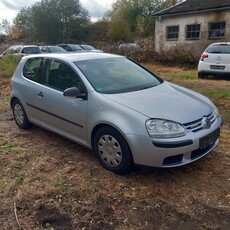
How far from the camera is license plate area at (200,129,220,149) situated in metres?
3.49

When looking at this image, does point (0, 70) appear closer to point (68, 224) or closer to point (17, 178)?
point (17, 178)

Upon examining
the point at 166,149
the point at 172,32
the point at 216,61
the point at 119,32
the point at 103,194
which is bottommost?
the point at 103,194

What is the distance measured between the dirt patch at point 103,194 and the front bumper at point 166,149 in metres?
0.33

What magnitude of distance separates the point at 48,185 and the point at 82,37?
1520 inches

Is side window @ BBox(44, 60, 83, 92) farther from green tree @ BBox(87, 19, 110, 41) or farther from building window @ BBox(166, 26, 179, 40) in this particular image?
green tree @ BBox(87, 19, 110, 41)

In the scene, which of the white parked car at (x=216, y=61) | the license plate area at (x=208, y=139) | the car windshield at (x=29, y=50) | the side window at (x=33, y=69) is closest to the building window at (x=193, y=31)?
the white parked car at (x=216, y=61)

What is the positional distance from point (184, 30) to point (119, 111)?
17120mm

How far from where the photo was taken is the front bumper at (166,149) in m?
3.29

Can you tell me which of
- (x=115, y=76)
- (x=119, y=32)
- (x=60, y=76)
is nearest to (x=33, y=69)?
(x=60, y=76)

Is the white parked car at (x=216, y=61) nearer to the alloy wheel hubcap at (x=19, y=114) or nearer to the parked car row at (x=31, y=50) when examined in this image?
the alloy wheel hubcap at (x=19, y=114)

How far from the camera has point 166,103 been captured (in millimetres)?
3701

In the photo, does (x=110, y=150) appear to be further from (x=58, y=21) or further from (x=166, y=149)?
(x=58, y=21)

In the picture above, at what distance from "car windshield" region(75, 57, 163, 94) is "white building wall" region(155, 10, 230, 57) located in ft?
47.7

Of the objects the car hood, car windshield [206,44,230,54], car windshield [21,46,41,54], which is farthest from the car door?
car windshield [21,46,41,54]
